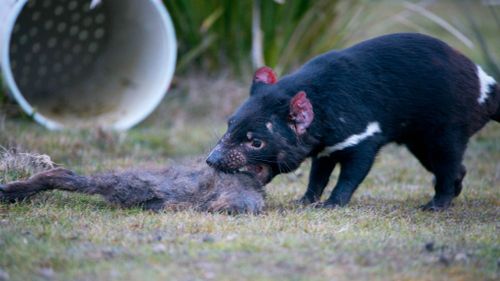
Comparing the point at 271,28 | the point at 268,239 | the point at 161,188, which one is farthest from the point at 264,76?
the point at 271,28

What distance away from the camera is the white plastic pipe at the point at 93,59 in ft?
23.3

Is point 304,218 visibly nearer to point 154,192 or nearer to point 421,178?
point 154,192

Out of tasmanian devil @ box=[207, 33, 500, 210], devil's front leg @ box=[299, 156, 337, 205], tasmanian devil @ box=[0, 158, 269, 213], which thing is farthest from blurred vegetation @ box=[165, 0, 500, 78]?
tasmanian devil @ box=[0, 158, 269, 213]

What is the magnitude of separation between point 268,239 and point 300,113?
3.43 feet

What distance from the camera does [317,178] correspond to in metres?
4.78

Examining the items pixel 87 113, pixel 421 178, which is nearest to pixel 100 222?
pixel 421 178

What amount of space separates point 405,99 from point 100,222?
2010 mm

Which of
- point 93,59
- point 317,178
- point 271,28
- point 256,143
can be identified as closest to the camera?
point 256,143

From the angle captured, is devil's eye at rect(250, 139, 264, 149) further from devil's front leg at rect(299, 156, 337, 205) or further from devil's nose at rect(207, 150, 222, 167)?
devil's front leg at rect(299, 156, 337, 205)

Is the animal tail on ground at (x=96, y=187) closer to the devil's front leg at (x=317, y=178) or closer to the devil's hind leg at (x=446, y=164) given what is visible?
the devil's front leg at (x=317, y=178)

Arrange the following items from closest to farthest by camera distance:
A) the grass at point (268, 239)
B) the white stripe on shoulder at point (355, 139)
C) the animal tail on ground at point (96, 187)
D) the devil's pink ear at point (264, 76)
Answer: the grass at point (268, 239) → the animal tail on ground at point (96, 187) → the white stripe on shoulder at point (355, 139) → the devil's pink ear at point (264, 76)

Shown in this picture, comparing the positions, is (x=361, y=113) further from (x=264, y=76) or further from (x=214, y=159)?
(x=214, y=159)

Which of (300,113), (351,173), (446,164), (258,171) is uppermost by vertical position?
(300,113)

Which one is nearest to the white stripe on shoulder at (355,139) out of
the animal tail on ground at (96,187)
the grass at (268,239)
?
the grass at (268,239)
